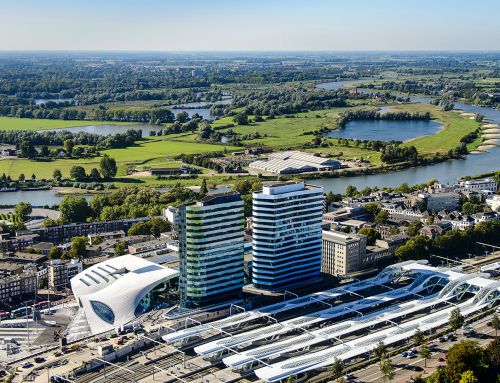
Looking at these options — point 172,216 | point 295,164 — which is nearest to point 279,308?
point 172,216

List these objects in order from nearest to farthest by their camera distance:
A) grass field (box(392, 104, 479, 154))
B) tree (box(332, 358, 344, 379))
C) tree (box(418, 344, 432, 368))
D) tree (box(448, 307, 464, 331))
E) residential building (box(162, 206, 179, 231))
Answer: tree (box(332, 358, 344, 379)) < tree (box(418, 344, 432, 368)) < tree (box(448, 307, 464, 331)) < residential building (box(162, 206, 179, 231)) < grass field (box(392, 104, 479, 154))

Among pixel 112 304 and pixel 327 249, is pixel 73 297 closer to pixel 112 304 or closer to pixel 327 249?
pixel 112 304

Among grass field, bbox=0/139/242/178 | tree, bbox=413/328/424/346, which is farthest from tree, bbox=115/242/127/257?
grass field, bbox=0/139/242/178

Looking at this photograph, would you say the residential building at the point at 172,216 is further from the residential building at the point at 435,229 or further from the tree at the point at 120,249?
the residential building at the point at 435,229

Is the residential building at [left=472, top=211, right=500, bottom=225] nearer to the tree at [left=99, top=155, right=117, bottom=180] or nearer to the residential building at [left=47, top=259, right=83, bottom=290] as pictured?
the residential building at [left=47, top=259, right=83, bottom=290]

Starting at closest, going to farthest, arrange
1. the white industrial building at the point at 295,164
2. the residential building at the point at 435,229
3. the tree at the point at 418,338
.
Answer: the tree at the point at 418,338 < the residential building at the point at 435,229 < the white industrial building at the point at 295,164

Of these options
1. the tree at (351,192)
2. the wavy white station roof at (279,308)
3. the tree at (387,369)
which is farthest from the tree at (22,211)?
the tree at (387,369)

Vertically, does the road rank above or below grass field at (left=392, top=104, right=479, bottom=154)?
below
